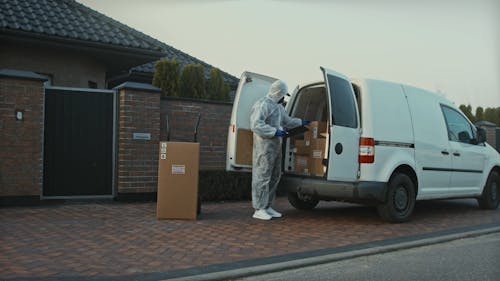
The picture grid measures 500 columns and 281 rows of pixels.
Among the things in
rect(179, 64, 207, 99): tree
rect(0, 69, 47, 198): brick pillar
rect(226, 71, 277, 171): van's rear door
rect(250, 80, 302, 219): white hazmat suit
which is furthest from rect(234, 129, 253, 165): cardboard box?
rect(179, 64, 207, 99): tree

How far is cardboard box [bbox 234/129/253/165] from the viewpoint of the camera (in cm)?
731

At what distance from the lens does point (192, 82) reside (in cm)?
1139

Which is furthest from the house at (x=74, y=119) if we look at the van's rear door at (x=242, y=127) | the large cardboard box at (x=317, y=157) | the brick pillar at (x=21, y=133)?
the large cardboard box at (x=317, y=157)

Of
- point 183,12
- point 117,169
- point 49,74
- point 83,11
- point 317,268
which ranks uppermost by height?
point 83,11

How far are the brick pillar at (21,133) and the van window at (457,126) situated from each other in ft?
22.6

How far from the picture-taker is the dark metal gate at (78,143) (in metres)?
8.27

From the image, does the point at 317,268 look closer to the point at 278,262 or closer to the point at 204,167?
the point at 278,262

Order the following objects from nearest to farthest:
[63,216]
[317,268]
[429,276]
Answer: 1. [429,276]
2. [317,268]
3. [63,216]

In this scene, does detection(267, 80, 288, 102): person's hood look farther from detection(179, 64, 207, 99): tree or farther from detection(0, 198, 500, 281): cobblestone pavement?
detection(179, 64, 207, 99): tree

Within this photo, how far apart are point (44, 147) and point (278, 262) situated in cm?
528

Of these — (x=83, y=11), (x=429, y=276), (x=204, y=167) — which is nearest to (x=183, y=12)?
(x=429, y=276)

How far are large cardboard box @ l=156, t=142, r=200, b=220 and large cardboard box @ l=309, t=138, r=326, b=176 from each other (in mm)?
1761

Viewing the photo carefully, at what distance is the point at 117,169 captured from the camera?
8.69 meters

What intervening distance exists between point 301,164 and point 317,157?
39 centimetres
